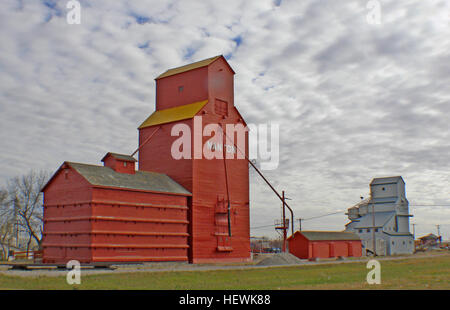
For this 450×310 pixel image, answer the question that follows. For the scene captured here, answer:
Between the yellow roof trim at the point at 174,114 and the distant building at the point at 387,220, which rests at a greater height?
the yellow roof trim at the point at 174,114

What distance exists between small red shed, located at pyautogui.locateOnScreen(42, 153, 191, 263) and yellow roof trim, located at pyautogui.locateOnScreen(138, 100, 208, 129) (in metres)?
6.95

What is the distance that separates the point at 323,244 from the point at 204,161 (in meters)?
23.2

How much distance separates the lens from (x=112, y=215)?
110 feet

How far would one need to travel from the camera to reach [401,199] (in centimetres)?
7656

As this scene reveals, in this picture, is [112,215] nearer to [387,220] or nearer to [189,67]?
[189,67]

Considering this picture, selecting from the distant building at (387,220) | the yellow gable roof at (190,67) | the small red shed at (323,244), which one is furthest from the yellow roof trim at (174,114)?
the distant building at (387,220)

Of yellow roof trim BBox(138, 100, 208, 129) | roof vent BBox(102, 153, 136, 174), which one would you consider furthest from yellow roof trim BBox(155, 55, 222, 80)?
roof vent BBox(102, 153, 136, 174)

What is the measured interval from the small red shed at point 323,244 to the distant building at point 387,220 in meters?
10.6

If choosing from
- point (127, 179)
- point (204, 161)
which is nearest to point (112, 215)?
point (127, 179)

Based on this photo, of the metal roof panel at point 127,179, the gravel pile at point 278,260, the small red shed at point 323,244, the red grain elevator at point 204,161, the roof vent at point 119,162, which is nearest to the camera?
the metal roof panel at point 127,179

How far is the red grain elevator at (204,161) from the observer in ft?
134

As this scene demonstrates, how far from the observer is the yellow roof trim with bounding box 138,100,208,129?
4278cm

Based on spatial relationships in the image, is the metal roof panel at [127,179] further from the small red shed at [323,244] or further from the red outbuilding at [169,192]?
A: the small red shed at [323,244]

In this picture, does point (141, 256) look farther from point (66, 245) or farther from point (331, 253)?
point (331, 253)
